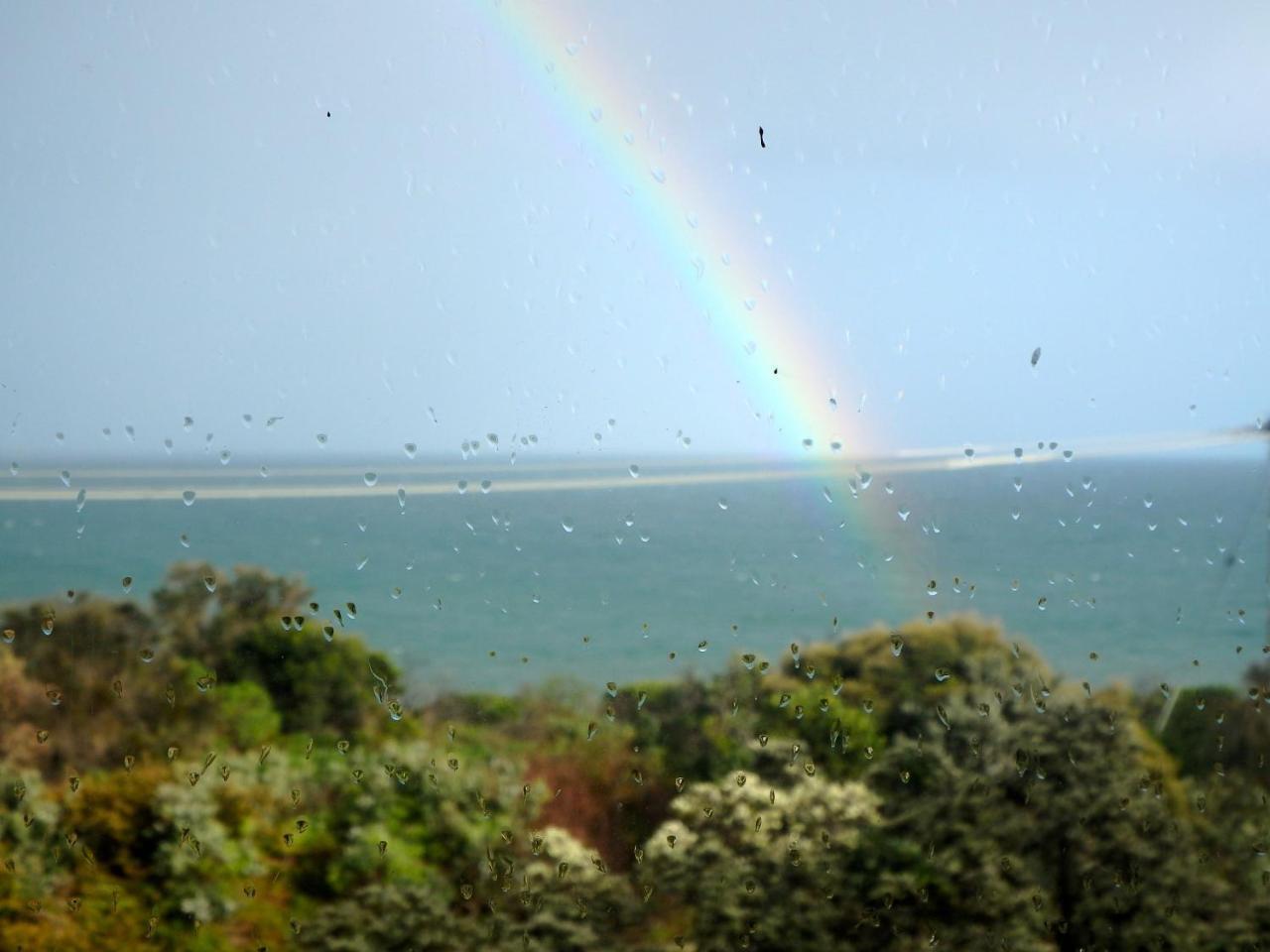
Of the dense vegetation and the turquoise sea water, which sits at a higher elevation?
the turquoise sea water

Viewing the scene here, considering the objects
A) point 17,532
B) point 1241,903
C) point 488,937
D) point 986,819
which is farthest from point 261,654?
point 1241,903

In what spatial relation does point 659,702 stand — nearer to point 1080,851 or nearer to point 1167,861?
point 1080,851

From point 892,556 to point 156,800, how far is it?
2438mm

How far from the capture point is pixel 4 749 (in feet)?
12.6

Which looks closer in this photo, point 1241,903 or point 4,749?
point 4,749

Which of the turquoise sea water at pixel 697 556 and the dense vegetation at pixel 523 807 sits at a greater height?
→ the turquoise sea water at pixel 697 556

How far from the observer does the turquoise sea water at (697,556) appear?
381 centimetres

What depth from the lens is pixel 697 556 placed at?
4.05 meters

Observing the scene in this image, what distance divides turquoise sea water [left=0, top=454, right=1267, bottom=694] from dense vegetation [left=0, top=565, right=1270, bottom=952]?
115 mm

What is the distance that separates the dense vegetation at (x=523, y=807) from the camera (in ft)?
12.5

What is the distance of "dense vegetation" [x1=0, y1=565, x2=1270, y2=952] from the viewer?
3811mm

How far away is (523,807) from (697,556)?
941 millimetres

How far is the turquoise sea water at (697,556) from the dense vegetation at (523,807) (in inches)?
4.5

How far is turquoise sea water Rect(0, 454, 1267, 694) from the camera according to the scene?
3.81 meters
